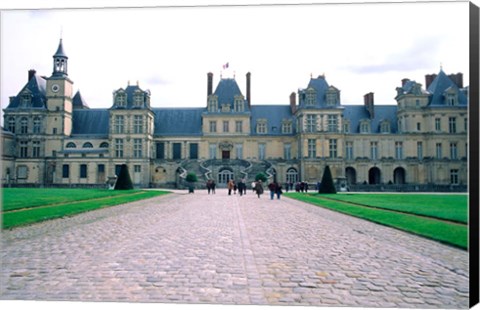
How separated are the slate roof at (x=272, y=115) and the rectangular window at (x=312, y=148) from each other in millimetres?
8707

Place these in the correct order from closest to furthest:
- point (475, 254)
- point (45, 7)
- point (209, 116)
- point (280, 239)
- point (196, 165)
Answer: point (475, 254)
point (45, 7)
point (280, 239)
point (196, 165)
point (209, 116)

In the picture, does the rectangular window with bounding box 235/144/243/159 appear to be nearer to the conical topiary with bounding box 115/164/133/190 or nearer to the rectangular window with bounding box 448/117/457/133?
the conical topiary with bounding box 115/164/133/190

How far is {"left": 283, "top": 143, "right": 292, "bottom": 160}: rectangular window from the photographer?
132 feet

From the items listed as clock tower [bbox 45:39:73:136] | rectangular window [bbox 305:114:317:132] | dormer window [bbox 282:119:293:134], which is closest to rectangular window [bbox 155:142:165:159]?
clock tower [bbox 45:39:73:136]

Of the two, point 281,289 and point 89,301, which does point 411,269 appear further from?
point 89,301

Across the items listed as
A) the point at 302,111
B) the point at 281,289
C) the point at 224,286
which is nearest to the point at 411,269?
the point at 281,289

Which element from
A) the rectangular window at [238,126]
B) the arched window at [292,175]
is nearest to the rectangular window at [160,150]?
the rectangular window at [238,126]

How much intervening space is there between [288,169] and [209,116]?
1017 cm

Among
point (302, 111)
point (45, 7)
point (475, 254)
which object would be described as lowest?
point (475, 254)

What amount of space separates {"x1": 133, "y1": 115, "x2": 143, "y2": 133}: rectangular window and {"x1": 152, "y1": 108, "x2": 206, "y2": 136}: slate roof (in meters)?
2.89

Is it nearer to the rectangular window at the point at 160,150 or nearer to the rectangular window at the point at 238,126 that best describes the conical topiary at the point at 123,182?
the rectangular window at the point at 160,150

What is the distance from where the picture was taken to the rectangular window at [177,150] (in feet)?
141

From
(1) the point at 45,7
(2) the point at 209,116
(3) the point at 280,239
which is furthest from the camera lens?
(2) the point at 209,116

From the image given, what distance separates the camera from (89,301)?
16.6 ft
